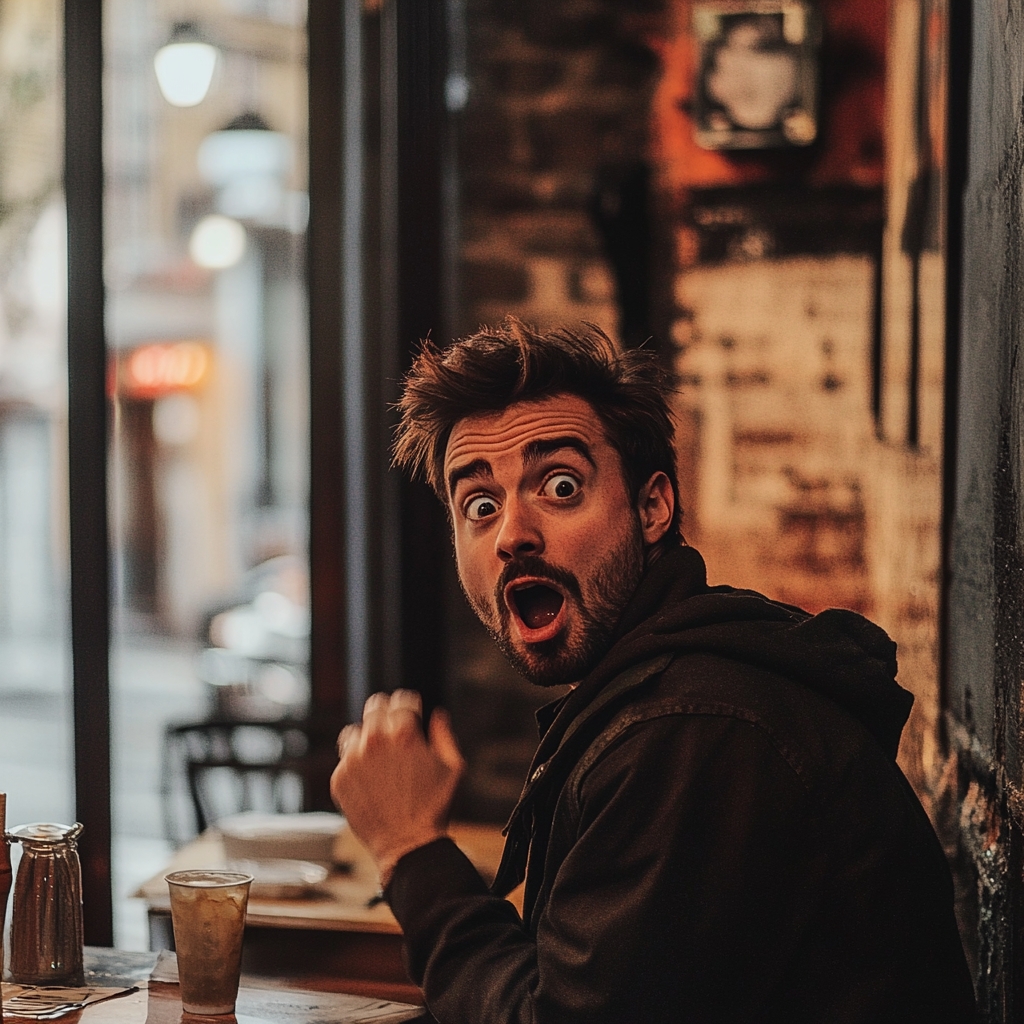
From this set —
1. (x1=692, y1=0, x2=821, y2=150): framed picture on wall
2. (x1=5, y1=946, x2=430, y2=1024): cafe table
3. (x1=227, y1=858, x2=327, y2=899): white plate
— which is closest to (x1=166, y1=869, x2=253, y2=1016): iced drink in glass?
(x1=5, y1=946, x2=430, y2=1024): cafe table

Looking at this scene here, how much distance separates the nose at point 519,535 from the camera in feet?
5.08

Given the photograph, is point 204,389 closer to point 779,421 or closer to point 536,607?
point 779,421

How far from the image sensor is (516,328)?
5.30 feet

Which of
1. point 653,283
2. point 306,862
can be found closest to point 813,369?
point 653,283

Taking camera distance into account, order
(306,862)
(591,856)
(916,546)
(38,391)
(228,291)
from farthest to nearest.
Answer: (228,291), (38,391), (916,546), (306,862), (591,856)

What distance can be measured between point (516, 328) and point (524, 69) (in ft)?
10.0

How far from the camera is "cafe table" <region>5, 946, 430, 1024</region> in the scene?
148 centimetres

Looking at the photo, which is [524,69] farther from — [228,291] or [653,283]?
[228,291]

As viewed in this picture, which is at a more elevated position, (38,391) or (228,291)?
(228,291)

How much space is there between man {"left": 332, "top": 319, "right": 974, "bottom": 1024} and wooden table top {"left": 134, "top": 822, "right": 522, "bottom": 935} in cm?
71

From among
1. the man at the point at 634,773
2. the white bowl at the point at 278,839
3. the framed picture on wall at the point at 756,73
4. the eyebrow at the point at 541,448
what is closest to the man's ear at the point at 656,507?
the man at the point at 634,773

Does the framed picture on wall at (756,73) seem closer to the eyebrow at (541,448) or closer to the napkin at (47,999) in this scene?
the eyebrow at (541,448)

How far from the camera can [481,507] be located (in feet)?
5.27

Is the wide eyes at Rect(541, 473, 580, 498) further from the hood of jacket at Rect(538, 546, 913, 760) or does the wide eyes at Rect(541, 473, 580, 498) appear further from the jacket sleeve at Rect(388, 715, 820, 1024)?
the jacket sleeve at Rect(388, 715, 820, 1024)
